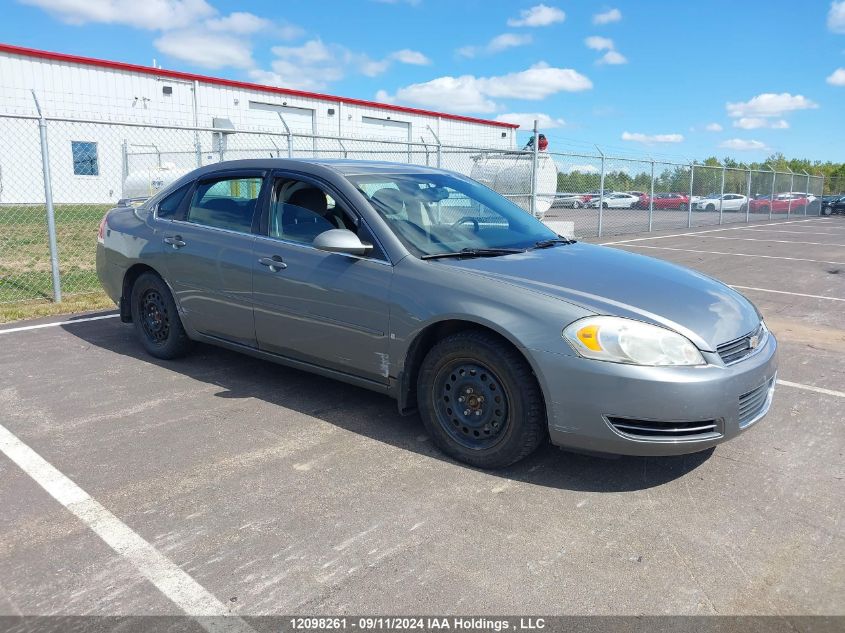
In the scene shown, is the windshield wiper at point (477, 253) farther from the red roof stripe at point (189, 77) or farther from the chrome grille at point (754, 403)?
the red roof stripe at point (189, 77)

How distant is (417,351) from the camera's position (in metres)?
3.79

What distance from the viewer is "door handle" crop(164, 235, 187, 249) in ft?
16.7

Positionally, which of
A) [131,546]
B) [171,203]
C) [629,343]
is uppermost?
[171,203]

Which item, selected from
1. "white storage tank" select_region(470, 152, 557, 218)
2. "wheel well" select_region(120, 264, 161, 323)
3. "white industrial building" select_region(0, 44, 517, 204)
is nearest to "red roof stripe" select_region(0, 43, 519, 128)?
"white industrial building" select_region(0, 44, 517, 204)

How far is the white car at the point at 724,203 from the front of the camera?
25203 millimetres

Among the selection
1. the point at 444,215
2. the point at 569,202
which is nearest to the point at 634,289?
the point at 444,215

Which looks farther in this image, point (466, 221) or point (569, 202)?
point (569, 202)

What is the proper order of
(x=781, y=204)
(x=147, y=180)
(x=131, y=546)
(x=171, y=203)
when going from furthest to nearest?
(x=781, y=204)
(x=147, y=180)
(x=171, y=203)
(x=131, y=546)

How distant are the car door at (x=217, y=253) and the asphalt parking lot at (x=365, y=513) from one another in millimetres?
488

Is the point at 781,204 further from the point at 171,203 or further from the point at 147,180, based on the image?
the point at 171,203

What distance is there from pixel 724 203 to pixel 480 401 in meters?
Answer: 26.2

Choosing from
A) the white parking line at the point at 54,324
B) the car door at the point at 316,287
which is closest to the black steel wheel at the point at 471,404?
the car door at the point at 316,287

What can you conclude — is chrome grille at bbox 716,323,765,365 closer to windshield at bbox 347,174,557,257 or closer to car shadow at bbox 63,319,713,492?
car shadow at bbox 63,319,713,492

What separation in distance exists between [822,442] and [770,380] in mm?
710
